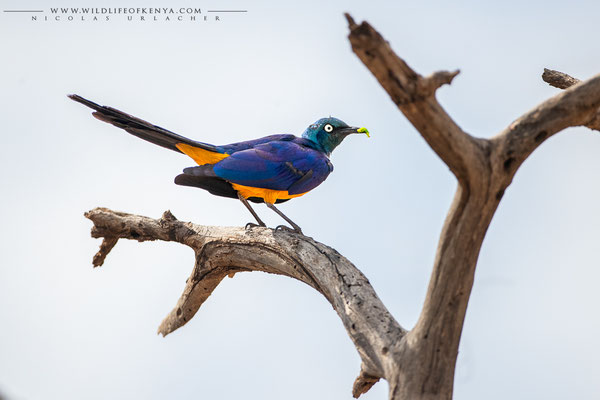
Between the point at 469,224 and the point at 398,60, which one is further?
the point at 469,224

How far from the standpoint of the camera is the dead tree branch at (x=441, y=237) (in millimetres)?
3143

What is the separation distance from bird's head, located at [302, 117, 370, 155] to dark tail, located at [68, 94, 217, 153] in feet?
3.47

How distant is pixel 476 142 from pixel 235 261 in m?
2.92

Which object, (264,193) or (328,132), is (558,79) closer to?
(328,132)

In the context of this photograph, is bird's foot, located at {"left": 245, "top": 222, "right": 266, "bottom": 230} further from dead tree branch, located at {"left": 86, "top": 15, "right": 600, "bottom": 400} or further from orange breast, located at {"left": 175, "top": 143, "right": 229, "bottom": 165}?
dead tree branch, located at {"left": 86, "top": 15, "right": 600, "bottom": 400}

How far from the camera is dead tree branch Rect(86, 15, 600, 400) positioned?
3.14 meters

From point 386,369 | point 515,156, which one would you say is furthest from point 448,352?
point 515,156

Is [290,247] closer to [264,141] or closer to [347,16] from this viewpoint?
[264,141]

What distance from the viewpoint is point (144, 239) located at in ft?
21.0

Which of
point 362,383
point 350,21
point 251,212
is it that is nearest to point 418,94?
point 350,21

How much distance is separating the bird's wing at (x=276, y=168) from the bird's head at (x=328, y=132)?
363 millimetres

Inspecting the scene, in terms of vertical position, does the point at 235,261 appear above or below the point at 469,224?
above

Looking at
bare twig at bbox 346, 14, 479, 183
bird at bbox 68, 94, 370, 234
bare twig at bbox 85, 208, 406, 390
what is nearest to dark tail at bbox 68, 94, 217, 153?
bird at bbox 68, 94, 370, 234

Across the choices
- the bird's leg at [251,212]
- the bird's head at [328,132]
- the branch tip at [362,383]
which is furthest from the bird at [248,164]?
the branch tip at [362,383]
